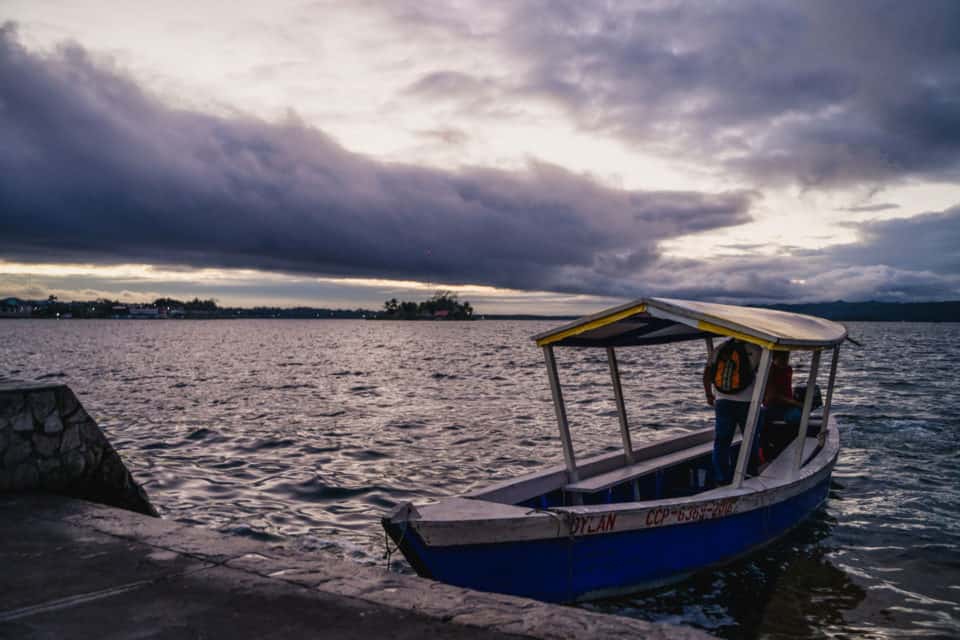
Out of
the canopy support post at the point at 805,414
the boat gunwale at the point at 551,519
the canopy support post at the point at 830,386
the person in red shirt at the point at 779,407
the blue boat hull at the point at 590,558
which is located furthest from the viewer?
the canopy support post at the point at 830,386

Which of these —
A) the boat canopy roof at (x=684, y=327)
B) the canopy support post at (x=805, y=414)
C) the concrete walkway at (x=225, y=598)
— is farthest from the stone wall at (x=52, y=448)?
the canopy support post at (x=805, y=414)

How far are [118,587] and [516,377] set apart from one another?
34.9 meters

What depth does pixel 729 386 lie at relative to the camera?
29.8ft

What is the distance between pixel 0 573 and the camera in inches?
170

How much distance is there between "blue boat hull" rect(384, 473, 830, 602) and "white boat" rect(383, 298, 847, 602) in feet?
0.05

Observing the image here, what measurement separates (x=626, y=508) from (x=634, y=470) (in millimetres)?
2951

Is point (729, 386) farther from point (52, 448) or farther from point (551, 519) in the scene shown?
point (52, 448)

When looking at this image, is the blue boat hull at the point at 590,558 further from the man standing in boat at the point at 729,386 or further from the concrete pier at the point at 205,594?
the concrete pier at the point at 205,594

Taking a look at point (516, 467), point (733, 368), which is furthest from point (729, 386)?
point (516, 467)

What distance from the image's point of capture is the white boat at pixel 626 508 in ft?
20.0

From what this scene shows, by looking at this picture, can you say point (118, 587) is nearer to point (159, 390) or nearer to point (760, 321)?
point (760, 321)

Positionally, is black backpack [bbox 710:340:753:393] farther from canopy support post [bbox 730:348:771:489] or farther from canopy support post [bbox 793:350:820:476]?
canopy support post [bbox 793:350:820:476]

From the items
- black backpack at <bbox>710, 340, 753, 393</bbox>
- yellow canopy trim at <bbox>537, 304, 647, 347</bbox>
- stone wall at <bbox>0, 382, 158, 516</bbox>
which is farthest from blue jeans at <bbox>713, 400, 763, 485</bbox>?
stone wall at <bbox>0, 382, 158, 516</bbox>

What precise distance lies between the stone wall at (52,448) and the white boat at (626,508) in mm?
3305
